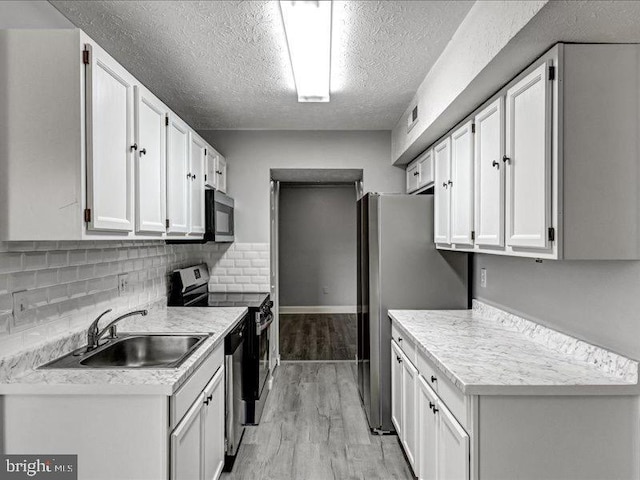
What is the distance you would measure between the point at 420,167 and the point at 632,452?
2.55 m

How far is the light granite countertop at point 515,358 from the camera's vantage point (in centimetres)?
166

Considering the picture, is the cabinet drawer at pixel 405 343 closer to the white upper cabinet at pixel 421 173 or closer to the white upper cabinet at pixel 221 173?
the white upper cabinet at pixel 421 173

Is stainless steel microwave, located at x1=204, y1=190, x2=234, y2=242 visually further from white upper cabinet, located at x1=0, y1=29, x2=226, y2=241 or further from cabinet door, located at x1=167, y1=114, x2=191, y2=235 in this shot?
white upper cabinet, located at x1=0, y1=29, x2=226, y2=241

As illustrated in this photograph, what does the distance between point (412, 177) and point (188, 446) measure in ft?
9.75

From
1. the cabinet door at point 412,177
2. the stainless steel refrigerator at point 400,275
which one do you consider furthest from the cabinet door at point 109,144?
the cabinet door at point 412,177

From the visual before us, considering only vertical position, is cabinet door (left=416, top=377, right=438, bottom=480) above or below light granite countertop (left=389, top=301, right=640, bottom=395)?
below

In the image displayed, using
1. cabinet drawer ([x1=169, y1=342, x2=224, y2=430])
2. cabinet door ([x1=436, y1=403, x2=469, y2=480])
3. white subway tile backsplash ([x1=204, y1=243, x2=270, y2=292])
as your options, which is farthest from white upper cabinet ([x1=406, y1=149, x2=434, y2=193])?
cabinet drawer ([x1=169, y1=342, x2=224, y2=430])

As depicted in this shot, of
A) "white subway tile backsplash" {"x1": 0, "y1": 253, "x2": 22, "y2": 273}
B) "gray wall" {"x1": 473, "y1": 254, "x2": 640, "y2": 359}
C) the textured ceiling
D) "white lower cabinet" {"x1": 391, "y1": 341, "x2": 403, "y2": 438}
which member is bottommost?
"white lower cabinet" {"x1": 391, "y1": 341, "x2": 403, "y2": 438}

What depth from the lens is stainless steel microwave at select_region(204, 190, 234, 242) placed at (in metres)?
3.52

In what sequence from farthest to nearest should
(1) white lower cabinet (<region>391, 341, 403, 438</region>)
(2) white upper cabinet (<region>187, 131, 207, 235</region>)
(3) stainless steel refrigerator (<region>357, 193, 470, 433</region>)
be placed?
1. (3) stainless steel refrigerator (<region>357, 193, 470, 433</region>)
2. (2) white upper cabinet (<region>187, 131, 207, 235</region>)
3. (1) white lower cabinet (<region>391, 341, 403, 438</region>)

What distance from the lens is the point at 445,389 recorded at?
1979mm

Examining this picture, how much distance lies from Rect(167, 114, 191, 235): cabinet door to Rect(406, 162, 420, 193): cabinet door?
1.93 meters

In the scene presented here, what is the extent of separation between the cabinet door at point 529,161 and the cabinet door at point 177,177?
5.99 ft

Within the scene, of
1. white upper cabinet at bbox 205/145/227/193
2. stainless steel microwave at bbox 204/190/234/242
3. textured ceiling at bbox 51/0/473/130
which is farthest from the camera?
white upper cabinet at bbox 205/145/227/193
